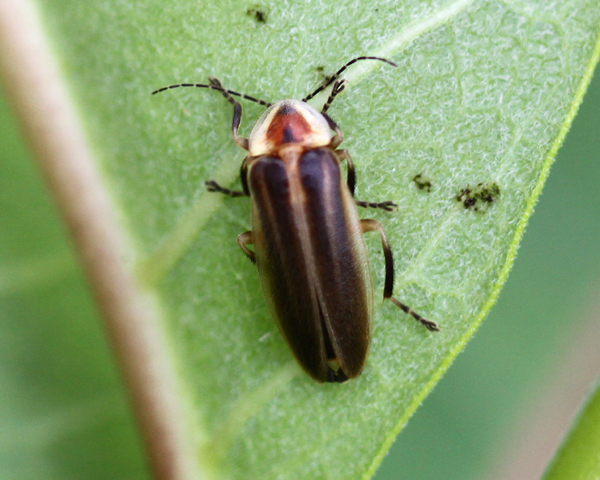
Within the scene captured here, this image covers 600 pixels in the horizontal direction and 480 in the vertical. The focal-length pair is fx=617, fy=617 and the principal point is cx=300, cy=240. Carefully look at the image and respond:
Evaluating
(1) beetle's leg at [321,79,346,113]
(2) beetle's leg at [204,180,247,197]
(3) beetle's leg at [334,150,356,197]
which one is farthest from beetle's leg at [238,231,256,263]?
(1) beetle's leg at [321,79,346,113]

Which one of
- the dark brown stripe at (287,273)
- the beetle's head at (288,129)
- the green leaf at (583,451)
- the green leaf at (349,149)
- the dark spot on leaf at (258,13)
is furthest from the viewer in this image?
the beetle's head at (288,129)

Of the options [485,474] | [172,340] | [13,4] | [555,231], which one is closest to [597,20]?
[555,231]

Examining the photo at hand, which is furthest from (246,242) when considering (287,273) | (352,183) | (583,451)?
(583,451)

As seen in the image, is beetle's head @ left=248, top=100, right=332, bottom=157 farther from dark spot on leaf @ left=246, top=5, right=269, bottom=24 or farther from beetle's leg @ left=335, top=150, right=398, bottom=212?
dark spot on leaf @ left=246, top=5, right=269, bottom=24

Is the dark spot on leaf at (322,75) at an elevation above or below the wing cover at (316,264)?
above

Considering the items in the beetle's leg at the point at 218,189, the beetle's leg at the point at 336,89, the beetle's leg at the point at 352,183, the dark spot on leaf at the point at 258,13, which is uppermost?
the dark spot on leaf at the point at 258,13

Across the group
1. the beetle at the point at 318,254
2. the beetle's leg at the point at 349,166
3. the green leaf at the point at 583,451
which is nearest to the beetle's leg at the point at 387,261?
the beetle at the point at 318,254

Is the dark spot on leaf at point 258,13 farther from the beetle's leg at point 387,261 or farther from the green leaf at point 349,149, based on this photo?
the beetle's leg at point 387,261
